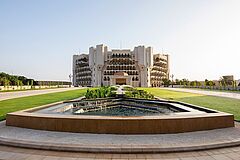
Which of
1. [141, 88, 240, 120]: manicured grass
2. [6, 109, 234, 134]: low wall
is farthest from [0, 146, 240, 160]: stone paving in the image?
[141, 88, 240, 120]: manicured grass

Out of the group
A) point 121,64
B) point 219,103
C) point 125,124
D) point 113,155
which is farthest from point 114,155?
point 121,64

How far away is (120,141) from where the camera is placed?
5320 millimetres

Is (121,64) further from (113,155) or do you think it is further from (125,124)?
(113,155)

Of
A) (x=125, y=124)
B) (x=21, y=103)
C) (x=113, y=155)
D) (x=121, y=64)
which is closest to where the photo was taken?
(x=113, y=155)

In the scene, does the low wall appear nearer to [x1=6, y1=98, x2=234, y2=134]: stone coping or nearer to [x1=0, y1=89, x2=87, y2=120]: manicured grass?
[x1=6, y1=98, x2=234, y2=134]: stone coping

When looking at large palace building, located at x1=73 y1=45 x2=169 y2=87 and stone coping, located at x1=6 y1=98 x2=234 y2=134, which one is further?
large palace building, located at x1=73 y1=45 x2=169 y2=87

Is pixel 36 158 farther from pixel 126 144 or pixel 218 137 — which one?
pixel 218 137

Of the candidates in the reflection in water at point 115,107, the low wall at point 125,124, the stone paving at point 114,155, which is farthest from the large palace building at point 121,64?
the stone paving at point 114,155

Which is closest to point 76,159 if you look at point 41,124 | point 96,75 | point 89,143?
point 89,143

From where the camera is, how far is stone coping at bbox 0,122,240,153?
15.7 ft

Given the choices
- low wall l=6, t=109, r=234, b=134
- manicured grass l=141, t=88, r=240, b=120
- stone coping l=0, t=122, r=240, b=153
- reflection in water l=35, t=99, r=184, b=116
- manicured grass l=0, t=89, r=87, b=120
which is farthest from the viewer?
manicured grass l=0, t=89, r=87, b=120

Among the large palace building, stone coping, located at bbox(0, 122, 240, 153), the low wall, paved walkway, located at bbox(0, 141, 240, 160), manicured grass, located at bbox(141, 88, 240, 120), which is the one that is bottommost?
paved walkway, located at bbox(0, 141, 240, 160)

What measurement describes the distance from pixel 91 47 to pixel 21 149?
288ft

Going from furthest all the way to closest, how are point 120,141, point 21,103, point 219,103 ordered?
point 219,103, point 21,103, point 120,141
